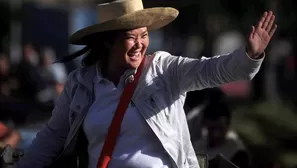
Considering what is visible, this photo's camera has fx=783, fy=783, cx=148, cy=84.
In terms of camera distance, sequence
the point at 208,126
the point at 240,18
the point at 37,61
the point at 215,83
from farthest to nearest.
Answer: the point at 240,18 < the point at 37,61 < the point at 208,126 < the point at 215,83

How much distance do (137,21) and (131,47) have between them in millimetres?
120

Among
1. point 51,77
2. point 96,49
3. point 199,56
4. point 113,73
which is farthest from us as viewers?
point 199,56

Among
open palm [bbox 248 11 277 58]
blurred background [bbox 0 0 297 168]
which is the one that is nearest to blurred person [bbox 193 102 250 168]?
blurred background [bbox 0 0 297 168]

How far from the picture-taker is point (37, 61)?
13617mm

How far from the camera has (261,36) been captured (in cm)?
322

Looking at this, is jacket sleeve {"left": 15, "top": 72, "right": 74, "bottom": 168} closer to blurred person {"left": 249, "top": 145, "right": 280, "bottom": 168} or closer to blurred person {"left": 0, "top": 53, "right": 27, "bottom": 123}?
blurred person {"left": 249, "top": 145, "right": 280, "bottom": 168}

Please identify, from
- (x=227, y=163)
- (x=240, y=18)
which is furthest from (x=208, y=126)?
(x=240, y=18)

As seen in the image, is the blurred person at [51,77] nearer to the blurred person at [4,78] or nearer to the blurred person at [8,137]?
the blurred person at [4,78]

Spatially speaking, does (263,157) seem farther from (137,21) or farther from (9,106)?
(9,106)

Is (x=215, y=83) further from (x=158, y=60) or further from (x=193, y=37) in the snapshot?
(x=193, y=37)

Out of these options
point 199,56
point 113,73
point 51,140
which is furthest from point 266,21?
point 199,56

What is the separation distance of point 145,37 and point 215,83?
439 mm

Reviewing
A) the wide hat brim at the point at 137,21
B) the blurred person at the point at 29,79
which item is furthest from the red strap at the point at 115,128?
the blurred person at the point at 29,79

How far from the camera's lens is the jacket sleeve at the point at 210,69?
319 cm
